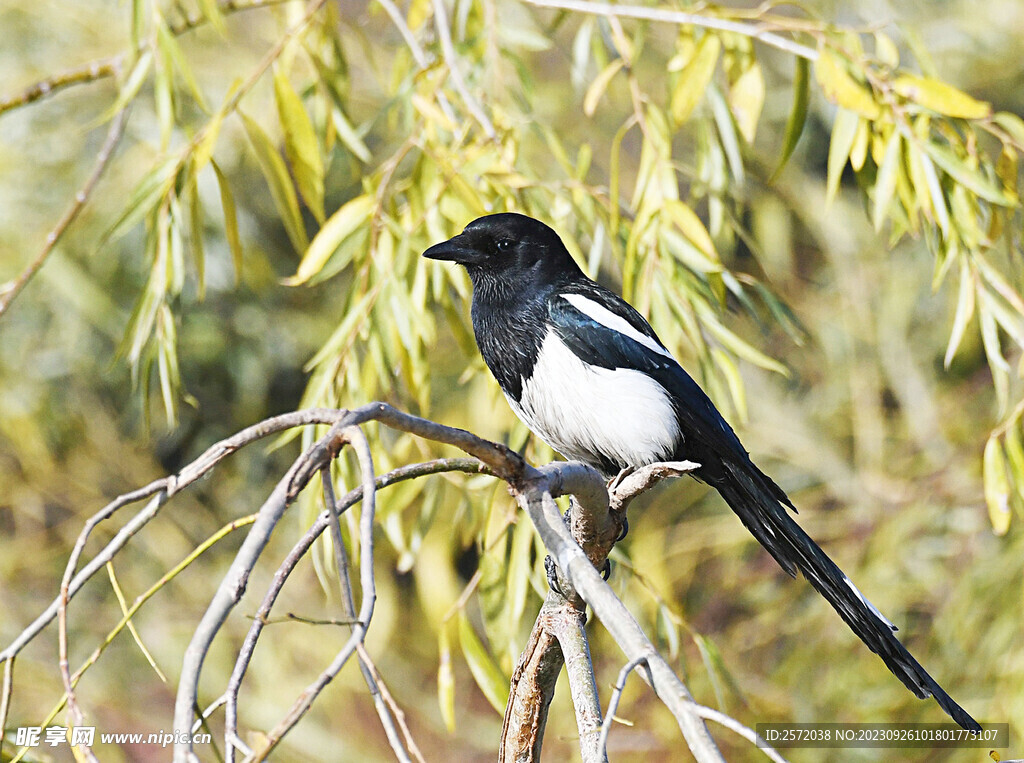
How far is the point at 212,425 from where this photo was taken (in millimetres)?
3289

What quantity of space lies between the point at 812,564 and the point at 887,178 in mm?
574

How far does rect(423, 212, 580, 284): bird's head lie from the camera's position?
1.54 metres

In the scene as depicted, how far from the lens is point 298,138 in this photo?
150 centimetres

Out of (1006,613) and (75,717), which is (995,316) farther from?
(75,717)

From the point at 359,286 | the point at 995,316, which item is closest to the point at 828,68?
the point at 995,316

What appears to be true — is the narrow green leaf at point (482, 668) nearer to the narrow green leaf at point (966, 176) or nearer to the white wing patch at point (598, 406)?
the white wing patch at point (598, 406)

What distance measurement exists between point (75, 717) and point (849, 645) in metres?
2.51

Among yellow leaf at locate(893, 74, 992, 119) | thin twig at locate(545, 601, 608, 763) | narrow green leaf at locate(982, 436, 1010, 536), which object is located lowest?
narrow green leaf at locate(982, 436, 1010, 536)

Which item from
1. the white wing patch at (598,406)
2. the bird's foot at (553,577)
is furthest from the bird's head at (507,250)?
the bird's foot at (553,577)

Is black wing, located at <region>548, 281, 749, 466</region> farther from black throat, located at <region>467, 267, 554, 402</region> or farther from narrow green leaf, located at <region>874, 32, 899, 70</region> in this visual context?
narrow green leaf, located at <region>874, 32, 899, 70</region>

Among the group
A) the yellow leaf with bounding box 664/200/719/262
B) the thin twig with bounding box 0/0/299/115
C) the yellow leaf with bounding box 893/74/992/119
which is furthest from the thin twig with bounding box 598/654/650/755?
the thin twig with bounding box 0/0/299/115

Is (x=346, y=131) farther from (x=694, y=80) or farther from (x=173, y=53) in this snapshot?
(x=694, y=80)

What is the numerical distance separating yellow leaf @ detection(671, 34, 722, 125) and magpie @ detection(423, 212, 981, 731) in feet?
0.91

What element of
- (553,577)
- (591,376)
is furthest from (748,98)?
(553,577)
